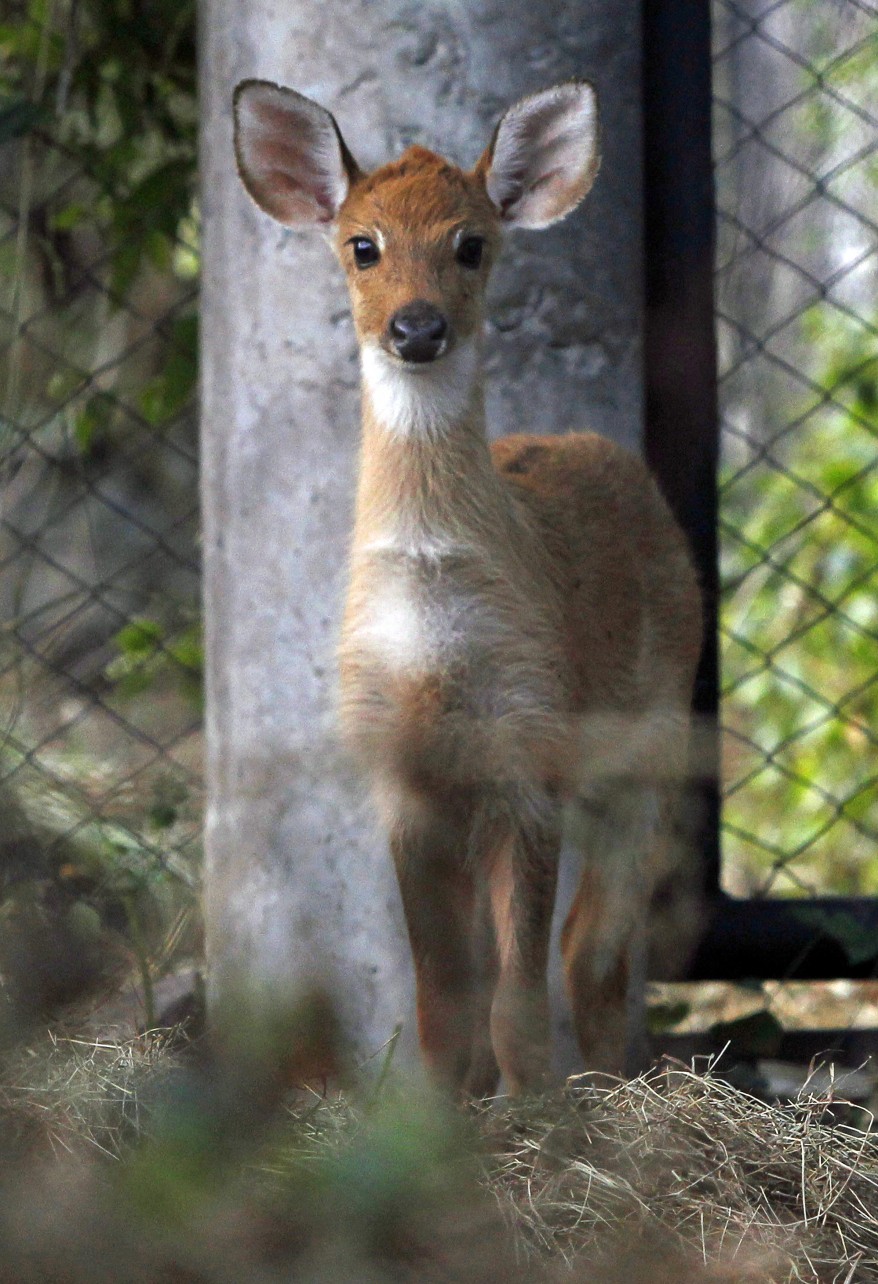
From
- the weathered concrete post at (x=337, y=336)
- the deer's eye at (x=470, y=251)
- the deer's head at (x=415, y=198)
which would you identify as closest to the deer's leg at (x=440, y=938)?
the weathered concrete post at (x=337, y=336)

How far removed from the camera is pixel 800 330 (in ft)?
20.7

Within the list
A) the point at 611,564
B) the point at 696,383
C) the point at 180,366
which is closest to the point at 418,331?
the point at 611,564

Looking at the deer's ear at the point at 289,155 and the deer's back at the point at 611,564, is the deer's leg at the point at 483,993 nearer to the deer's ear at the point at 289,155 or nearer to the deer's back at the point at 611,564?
the deer's back at the point at 611,564

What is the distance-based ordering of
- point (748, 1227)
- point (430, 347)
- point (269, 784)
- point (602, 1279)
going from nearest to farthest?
point (602, 1279) → point (269, 784) → point (748, 1227) → point (430, 347)

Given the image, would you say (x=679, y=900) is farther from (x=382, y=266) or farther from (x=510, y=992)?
(x=382, y=266)

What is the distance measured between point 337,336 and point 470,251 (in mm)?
460

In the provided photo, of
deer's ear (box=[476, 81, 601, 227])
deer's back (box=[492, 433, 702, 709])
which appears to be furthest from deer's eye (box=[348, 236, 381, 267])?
deer's back (box=[492, 433, 702, 709])

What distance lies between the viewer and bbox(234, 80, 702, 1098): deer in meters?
3.03

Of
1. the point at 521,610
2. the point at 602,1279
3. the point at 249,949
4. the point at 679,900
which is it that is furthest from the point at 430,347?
the point at 602,1279

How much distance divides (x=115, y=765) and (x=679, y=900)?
7.09ft

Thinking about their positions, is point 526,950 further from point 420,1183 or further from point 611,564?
point 420,1183

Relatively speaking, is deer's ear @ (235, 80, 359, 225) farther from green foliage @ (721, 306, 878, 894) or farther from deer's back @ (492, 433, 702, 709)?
green foliage @ (721, 306, 878, 894)

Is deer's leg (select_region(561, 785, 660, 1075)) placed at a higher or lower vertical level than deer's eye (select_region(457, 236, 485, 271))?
lower

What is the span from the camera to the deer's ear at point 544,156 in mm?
3199
